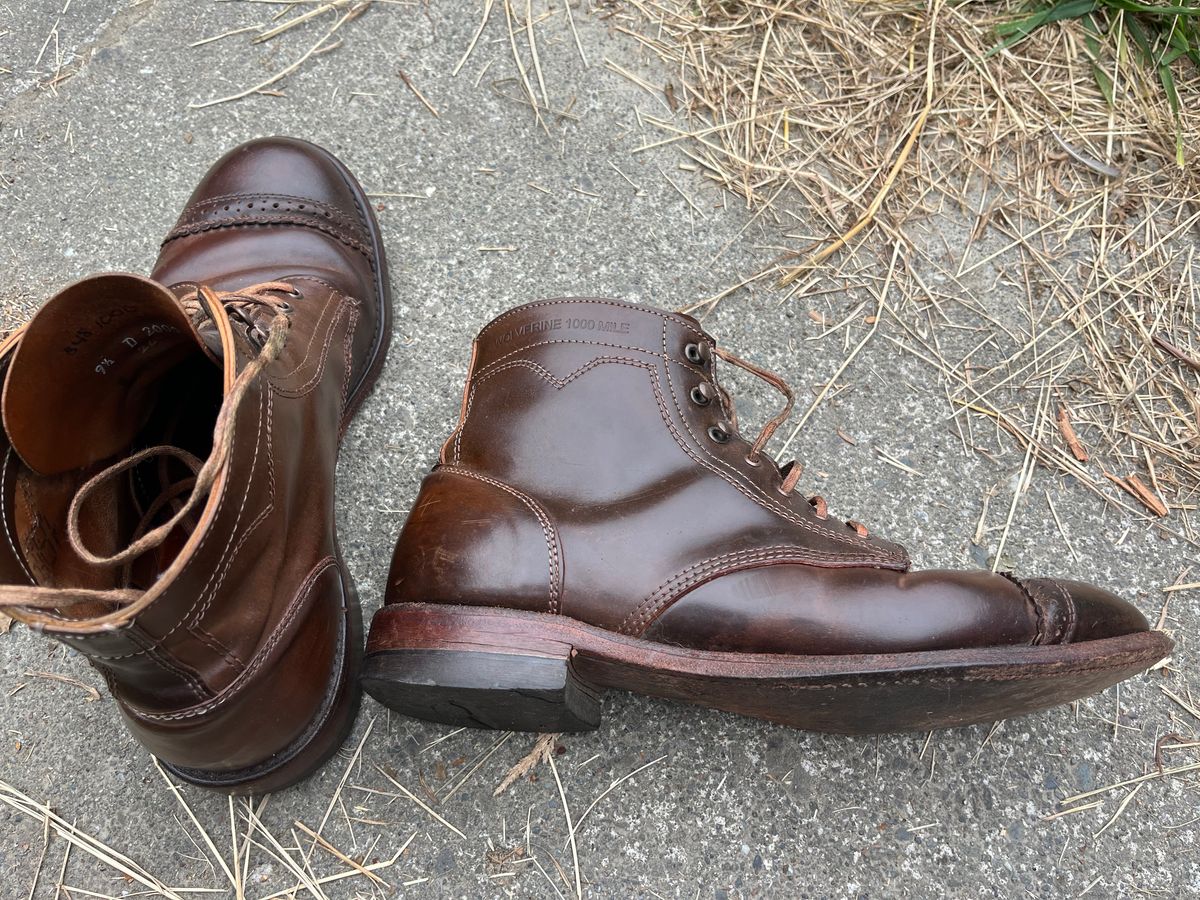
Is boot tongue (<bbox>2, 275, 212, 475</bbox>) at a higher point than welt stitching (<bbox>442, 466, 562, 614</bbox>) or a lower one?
higher

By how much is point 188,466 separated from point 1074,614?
5.24 feet

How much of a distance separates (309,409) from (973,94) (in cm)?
204

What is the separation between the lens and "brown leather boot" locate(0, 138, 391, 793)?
3.74 ft

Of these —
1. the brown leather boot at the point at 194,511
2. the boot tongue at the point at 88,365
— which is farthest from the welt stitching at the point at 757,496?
the boot tongue at the point at 88,365

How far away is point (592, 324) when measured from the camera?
1.50 meters

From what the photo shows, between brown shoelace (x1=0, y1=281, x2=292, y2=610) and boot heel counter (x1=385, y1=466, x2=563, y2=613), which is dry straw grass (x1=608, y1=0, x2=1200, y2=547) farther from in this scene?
brown shoelace (x1=0, y1=281, x2=292, y2=610)

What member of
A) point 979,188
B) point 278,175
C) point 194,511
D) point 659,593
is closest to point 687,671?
point 659,593

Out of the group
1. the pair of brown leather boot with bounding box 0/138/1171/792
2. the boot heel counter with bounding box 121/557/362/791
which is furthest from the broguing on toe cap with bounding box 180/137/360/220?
the boot heel counter with bounding box 121/557/362/791

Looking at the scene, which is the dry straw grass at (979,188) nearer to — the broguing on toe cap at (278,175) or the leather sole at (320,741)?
the broguing on toe cap at (278,175)

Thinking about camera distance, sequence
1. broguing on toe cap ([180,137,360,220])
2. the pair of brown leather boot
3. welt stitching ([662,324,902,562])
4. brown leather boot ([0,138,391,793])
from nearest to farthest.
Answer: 1. brown leather boot ([0,138,391,793])
2. the pair of brown leather boot
3. welt stitching ([662,324,902,562])
4. broguing on toe cap ([180,137,360,220])

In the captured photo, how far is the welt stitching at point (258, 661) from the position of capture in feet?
4.16

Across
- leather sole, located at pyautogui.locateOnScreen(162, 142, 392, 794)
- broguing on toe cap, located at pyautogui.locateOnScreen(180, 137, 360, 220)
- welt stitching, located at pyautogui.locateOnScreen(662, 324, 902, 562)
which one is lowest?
leather sole, located at pyautogui.locateOnScreen(162, 142, 392, 794)

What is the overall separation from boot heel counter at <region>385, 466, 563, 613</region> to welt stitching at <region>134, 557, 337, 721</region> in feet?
0.48

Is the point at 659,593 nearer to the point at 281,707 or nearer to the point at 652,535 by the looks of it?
the point at 652,535
